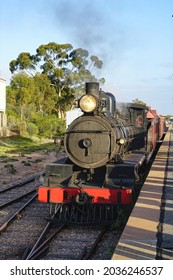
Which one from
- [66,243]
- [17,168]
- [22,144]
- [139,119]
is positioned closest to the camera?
[66,243]

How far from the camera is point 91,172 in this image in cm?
823

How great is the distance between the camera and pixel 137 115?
12.0m

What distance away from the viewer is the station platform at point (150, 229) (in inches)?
189

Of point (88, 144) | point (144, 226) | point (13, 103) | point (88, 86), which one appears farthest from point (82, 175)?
point (13, 103)

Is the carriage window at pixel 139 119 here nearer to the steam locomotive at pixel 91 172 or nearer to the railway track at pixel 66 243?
the steam locomotive at pixel 91 172

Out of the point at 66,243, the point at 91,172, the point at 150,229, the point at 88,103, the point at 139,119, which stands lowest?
the point at 66,243

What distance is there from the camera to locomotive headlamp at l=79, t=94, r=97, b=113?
8117 millimetres

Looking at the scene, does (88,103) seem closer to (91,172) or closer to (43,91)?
(91,172)

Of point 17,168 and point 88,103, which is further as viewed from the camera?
point 17,168

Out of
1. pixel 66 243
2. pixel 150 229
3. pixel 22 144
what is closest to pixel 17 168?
pixel 66 243

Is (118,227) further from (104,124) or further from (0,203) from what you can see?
(0,203)

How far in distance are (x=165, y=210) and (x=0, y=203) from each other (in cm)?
531

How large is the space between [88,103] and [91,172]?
1.45m
